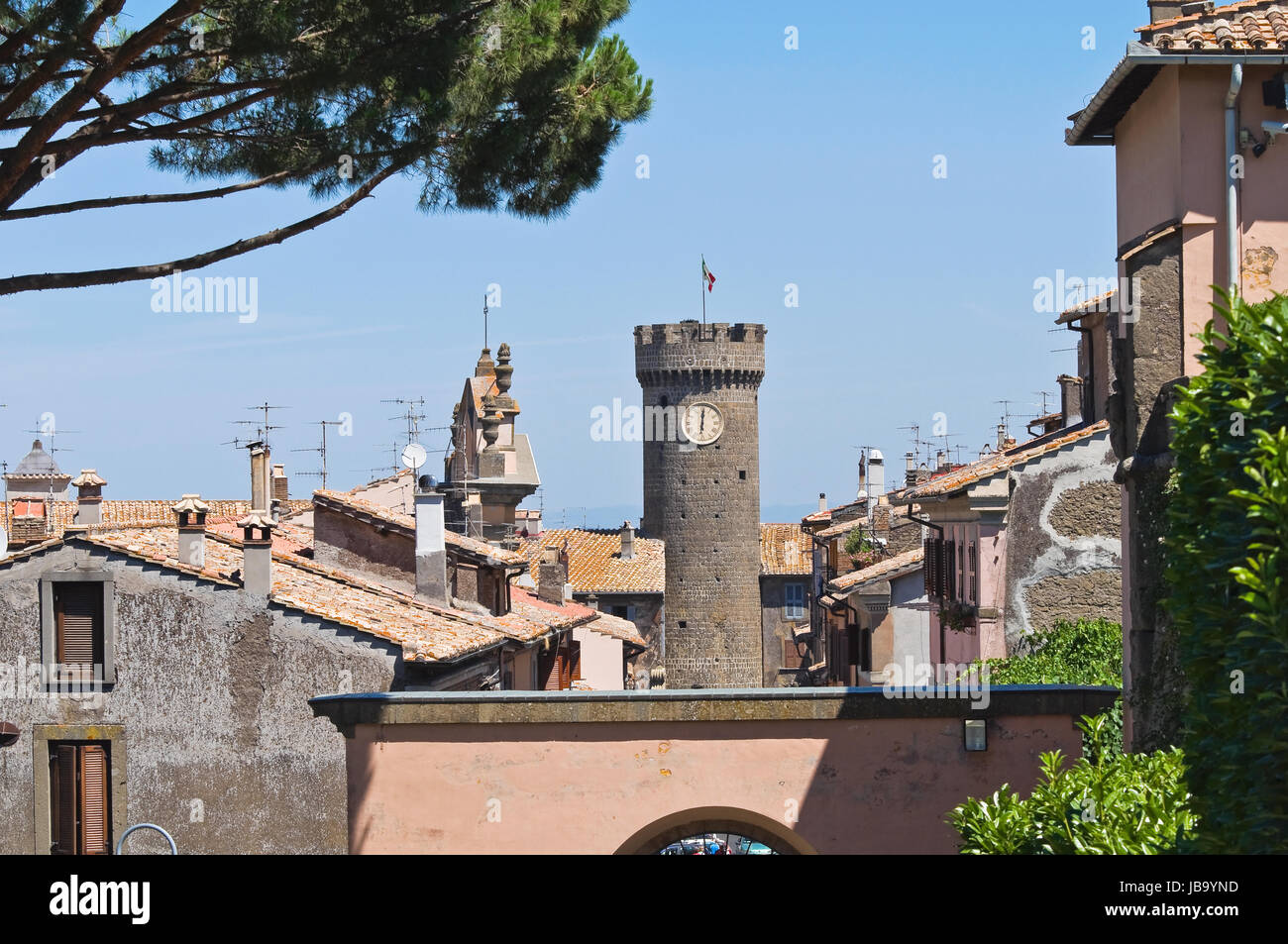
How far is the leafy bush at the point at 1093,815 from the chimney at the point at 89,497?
19.7 meters

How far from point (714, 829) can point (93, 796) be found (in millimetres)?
10000

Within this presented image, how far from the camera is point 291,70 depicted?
455 inches

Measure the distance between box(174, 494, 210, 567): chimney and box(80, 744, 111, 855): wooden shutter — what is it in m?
2.50

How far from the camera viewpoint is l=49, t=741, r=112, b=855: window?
64.1 ft

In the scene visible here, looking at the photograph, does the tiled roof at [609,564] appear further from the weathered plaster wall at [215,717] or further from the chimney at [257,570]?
the chimney at [257,570]

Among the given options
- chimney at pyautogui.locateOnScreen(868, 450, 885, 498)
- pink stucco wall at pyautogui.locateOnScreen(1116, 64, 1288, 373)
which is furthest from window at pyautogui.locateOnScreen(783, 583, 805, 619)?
pink stucco wall at pyautogui.locateOnScreen(1116, 64, 1288, 373)

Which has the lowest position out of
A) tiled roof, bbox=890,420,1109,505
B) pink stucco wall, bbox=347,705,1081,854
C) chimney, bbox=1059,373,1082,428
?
pink stucco wall, bbox=347,705,1081,854

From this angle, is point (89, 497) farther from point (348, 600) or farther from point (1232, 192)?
point (1232, 192)

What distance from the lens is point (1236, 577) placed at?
579cm

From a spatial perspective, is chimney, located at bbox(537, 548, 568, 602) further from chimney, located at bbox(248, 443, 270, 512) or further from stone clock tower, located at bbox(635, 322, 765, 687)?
stone clock tower, located at bbox(635, 322, 765, 687)

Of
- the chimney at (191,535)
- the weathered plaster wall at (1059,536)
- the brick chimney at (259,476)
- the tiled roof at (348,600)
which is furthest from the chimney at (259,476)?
the weathered plaster wall at (1059,536)

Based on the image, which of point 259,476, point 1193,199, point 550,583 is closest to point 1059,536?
point 1193,199
